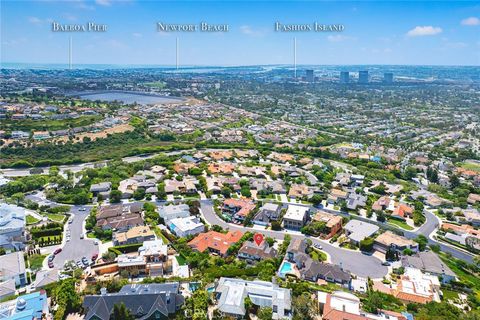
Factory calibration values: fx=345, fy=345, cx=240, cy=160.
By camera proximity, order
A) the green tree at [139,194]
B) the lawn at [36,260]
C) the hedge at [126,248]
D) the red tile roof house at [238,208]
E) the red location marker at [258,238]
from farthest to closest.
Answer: the green tree at [139,194] < the red tile roof house at [238,208] < the red location marker at [258,238] < the hedge at [126,248] < the lawn at [36,260]

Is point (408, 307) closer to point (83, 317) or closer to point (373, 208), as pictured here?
point (373, 208)

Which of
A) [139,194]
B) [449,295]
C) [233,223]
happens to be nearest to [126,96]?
[139,194]

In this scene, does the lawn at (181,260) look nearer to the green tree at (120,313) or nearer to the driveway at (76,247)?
the driveway at (76,247)

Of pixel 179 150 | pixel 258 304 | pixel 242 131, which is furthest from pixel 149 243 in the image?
pixel 242 131

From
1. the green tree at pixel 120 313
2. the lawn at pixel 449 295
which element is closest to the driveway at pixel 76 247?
the green tree at pixel 120 313

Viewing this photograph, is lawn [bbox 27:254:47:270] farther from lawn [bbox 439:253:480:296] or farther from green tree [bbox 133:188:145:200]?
lawn [bbox 439:253:480:296]

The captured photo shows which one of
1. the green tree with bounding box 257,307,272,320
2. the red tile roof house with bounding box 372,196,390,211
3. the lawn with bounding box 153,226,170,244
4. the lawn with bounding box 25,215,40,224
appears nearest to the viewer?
the green tree with bounding box 257,307,272,320

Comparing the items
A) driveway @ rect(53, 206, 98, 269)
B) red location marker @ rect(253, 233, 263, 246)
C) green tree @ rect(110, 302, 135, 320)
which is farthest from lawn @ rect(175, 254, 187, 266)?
green tree @ rect(110, 302, 135, 320)

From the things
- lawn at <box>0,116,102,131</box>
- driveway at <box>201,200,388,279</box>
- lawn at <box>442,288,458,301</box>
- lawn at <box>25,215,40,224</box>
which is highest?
lawn at <box>0,116,102,131</box>
